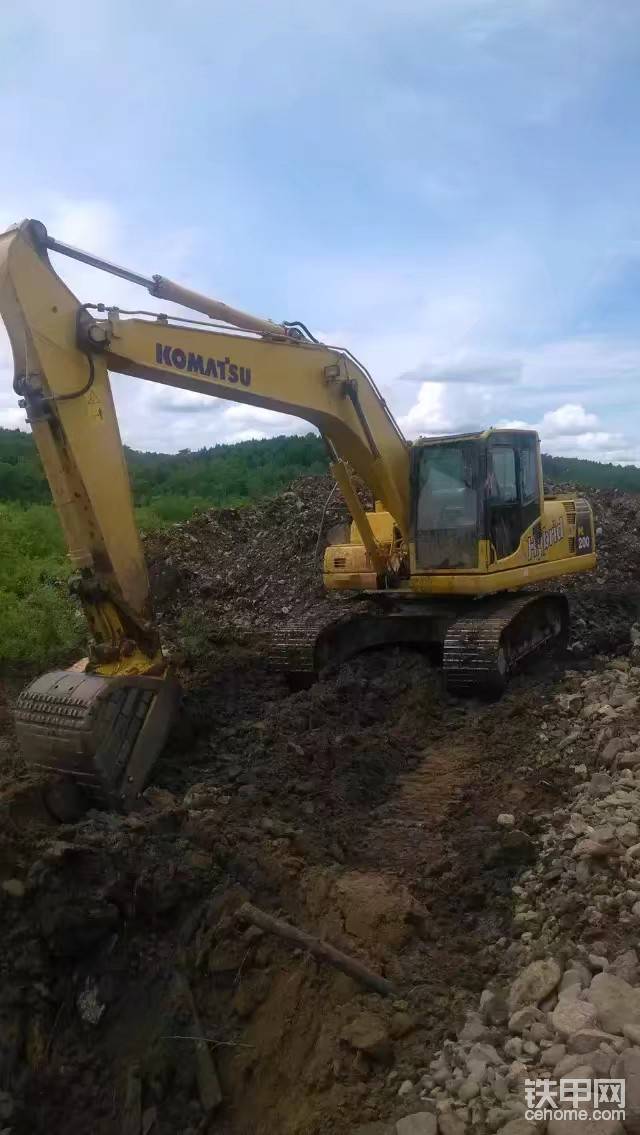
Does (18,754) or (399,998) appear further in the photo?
(18,754)

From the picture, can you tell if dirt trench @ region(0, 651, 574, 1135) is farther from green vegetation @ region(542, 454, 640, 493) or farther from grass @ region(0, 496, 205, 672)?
green vegetation @ region(542, 454, 640, 493)

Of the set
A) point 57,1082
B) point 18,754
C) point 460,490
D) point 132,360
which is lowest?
point 57,1082

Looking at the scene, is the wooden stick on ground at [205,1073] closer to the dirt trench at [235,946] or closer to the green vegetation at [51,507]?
the dirt trench at [235,946]

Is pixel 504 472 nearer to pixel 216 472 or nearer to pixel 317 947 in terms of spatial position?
pixel 317 947

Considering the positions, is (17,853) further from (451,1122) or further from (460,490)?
(460,490)

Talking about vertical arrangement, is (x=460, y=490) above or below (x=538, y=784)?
above

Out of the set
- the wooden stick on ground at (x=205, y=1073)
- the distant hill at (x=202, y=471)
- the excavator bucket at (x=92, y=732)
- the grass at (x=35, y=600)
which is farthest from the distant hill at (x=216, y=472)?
the wooden stick on ground at (x=205, y=1073)

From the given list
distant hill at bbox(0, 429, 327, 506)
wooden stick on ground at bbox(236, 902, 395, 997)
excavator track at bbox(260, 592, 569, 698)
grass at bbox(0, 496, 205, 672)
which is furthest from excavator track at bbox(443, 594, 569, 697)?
distant hill at bbox(0, 429, 327, 506)

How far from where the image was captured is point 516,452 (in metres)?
8.81

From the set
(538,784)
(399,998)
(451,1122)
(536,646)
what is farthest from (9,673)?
(451,1122)

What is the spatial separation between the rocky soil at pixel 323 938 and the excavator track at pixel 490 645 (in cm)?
127

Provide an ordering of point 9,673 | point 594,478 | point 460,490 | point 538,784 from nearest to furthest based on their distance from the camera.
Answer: point 538,784, point 460,490, point 9,673, point 594,478

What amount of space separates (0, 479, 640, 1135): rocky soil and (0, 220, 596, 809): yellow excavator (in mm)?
494

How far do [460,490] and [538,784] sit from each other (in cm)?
336
